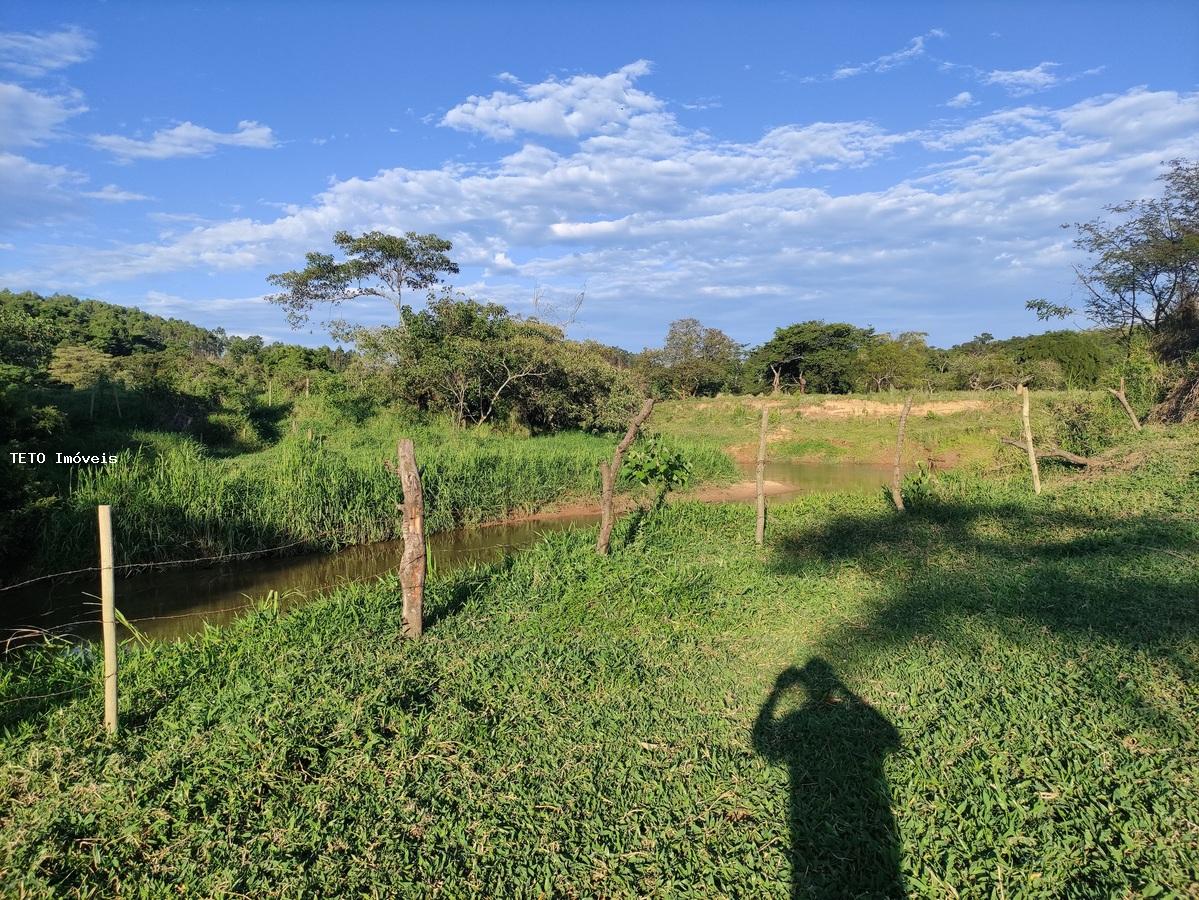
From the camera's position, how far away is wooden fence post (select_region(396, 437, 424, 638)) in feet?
16.2

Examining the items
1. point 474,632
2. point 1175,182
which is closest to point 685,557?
point 474,632

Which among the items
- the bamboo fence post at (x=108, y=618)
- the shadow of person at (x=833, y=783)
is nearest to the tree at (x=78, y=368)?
the bamboo fence post at (x=108, y=618)

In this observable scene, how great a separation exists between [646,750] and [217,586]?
22.2 ft

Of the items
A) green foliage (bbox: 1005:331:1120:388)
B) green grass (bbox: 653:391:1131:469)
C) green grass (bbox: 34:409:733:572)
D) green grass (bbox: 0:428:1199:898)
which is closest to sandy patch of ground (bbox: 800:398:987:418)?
green grass (bbox: 653:391:1131:469)

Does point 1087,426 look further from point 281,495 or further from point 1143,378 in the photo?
point 281,495

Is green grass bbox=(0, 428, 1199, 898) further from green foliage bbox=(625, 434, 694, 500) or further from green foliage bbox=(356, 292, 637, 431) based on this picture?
green foliage bbox=(356, 292, 637, 431)

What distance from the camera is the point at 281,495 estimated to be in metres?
9.47

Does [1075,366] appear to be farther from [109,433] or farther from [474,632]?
[109,433]

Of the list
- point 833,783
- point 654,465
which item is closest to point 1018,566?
point 833,783

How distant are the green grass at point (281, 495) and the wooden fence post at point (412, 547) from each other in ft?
5.81

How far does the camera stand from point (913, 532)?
8000 millimetres

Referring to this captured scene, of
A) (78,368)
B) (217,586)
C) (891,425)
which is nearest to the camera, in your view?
(217,586)

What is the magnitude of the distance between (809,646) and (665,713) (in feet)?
5.11

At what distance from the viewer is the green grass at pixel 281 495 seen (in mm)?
8250
